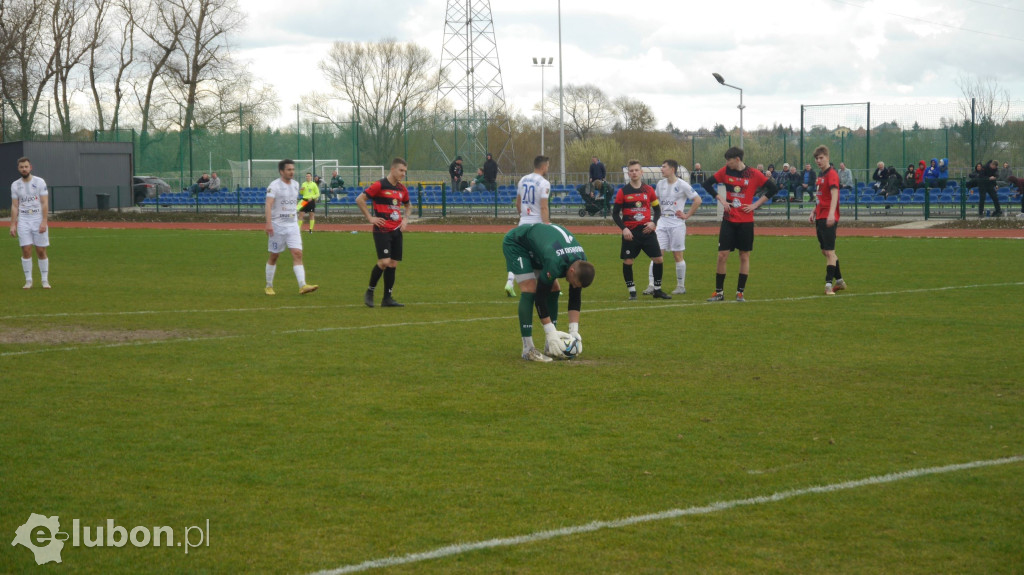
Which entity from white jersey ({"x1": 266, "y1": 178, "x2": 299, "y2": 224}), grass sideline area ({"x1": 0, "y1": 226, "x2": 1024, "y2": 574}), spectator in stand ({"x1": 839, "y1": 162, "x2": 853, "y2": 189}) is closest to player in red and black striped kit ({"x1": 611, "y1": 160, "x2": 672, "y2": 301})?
grass sideline area ({"x1": 0, "y1": 226, "x2": 1024, "y2": 574})

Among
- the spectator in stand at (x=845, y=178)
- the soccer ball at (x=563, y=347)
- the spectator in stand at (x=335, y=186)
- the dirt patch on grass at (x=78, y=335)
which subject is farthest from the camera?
the spectator in stand at (x=335, y=186)

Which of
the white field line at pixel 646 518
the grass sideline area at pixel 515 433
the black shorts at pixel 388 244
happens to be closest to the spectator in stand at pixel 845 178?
the grass sideline area at pixel 515 433

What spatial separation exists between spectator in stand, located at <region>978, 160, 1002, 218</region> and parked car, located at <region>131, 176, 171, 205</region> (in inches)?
1388

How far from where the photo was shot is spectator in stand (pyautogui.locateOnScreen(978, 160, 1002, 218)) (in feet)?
98.6

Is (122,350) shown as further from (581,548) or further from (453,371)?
(581,548)

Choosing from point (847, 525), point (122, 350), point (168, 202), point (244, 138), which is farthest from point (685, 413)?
point (244, 138)

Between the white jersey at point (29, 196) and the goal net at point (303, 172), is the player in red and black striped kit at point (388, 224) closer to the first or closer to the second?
the white jersey at point (29, 196)

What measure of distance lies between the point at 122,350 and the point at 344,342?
216cm

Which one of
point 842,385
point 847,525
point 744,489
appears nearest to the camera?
point 847,525

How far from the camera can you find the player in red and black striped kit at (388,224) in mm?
13680

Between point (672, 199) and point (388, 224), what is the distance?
4264mm

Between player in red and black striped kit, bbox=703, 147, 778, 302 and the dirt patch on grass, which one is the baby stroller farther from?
the dirt patch on grass

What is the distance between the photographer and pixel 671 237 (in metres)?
15.0

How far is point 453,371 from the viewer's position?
883cm
